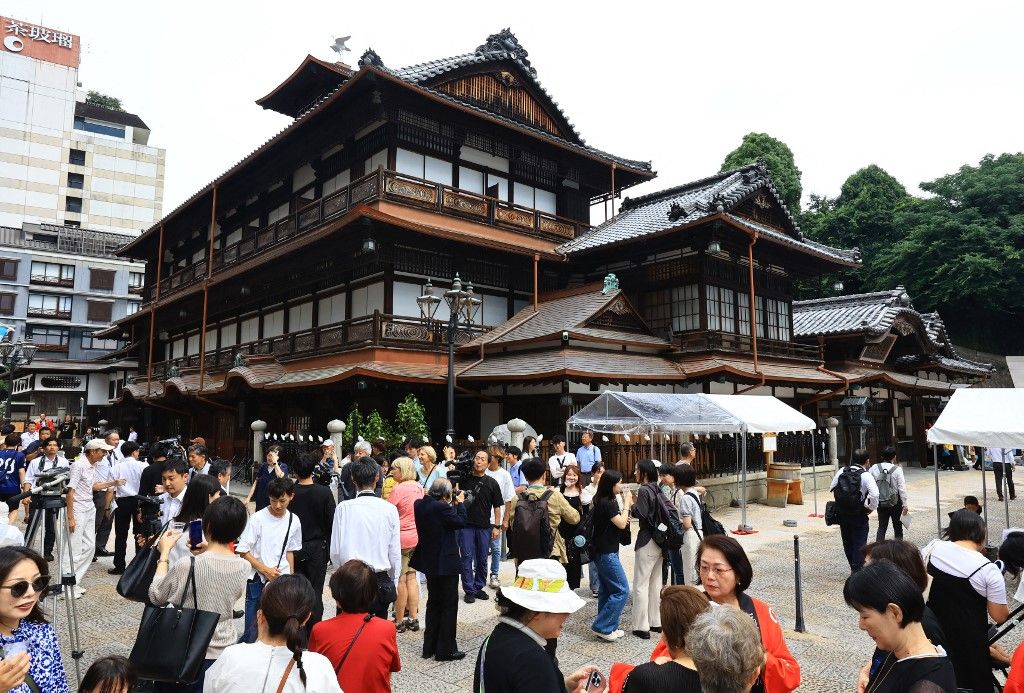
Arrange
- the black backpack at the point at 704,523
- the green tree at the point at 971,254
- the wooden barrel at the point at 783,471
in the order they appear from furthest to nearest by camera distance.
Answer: the green tree at the point at 971,254 → the wooden barrel at the point at 783,471 → the black backpack at the point at 704,523

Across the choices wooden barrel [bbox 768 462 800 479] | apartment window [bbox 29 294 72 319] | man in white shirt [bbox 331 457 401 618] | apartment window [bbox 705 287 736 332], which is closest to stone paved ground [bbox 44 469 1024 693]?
man in white shirt [bbox 331 457 401 618]

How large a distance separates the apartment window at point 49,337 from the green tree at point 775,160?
55087mm

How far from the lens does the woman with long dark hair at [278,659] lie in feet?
9.36

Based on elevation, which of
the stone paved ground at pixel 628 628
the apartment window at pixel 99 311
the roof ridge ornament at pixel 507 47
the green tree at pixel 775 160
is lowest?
the stone paved ground at pixel 628 628

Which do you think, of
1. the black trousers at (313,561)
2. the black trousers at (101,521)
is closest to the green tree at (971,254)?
the black trousers at (313,561)

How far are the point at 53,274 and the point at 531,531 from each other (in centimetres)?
6102

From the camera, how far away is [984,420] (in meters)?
9.16

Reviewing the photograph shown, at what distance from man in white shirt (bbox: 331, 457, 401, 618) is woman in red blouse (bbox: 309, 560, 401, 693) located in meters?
2.18

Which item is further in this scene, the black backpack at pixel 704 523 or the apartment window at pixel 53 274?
the apartment window at pixel 53 274

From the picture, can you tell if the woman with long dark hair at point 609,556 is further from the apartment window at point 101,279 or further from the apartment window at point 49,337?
the apartment window at point 101,279

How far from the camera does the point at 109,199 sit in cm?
6406

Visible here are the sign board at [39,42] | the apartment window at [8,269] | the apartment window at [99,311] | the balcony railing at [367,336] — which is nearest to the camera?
the balcony railing at [367,336]

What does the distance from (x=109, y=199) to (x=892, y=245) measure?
70.4 metres

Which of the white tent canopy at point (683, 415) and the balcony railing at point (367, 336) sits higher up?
the balcony railing at point (367, 336)
